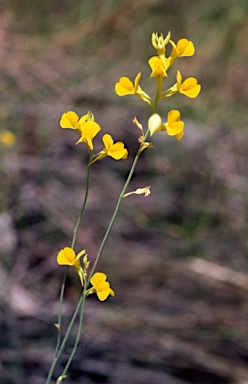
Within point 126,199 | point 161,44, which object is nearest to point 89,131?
point 161,44

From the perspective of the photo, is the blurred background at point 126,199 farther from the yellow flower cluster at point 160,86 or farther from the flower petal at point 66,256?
the yellow flower cluster at point 160,86

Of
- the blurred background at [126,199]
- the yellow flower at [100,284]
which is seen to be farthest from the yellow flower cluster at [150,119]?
the blurred background at [126,199]

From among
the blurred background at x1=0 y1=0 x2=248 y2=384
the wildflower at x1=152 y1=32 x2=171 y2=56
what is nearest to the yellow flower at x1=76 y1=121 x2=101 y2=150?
the wildflower at x1=152 y1=32 x2=171 y2=56

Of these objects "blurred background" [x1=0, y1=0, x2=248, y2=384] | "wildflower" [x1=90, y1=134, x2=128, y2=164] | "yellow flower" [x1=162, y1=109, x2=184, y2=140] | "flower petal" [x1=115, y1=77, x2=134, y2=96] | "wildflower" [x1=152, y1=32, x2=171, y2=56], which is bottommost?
"blurred background" [x1=0, y1=0, x2=248, y2=384]

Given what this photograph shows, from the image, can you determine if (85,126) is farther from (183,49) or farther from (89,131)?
(183,49)

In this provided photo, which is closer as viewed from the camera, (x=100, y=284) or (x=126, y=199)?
(x=100, y=284)

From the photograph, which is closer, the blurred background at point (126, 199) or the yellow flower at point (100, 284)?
the yellow flower at point (100, 284)

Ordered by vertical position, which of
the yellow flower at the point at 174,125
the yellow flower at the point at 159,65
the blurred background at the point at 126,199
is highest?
the yellow flower at the point at 159,65

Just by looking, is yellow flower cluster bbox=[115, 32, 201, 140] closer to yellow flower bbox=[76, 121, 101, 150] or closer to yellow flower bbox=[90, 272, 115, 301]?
yellow flower bbox=[76, 121, 101, 150]

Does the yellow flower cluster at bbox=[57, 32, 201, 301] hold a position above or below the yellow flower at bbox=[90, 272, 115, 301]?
above
